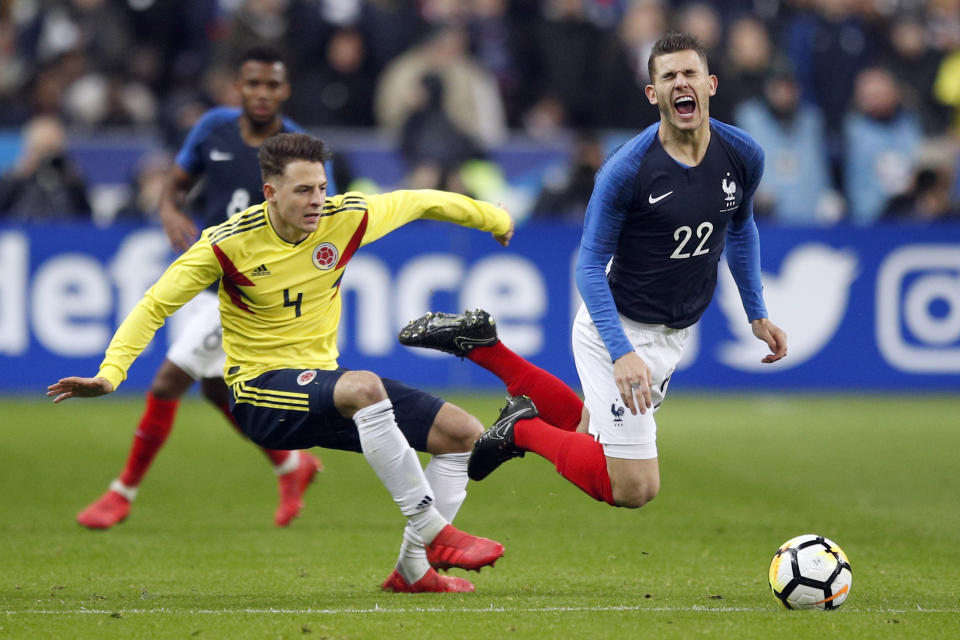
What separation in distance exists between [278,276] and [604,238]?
57.3 inches

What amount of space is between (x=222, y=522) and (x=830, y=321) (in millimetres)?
7103

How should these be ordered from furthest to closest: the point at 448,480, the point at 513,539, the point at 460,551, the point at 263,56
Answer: the point at 263,56 < the point at 513,539 < the point at 448,480 < the point at 460,551

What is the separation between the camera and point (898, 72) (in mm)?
17062

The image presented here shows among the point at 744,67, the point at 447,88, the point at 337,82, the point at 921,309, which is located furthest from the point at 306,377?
the point at 744,67

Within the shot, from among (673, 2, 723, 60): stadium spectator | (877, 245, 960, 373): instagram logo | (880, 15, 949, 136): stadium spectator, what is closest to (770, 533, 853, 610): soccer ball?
(877, 245, 960, 373): instagram logo

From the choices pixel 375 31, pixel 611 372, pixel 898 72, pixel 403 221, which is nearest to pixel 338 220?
pixel 403 221

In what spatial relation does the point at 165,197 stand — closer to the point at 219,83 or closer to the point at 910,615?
the point at 910,615

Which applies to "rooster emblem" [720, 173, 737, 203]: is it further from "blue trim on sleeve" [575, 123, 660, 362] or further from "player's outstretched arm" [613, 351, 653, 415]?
"player's outstretched arm" [613, 351, 653, 415]

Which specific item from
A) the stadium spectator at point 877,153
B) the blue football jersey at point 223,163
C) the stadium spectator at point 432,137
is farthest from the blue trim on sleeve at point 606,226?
the stadium spectator at point 877,153

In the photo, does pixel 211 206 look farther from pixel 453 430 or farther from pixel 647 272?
pixel 647 272

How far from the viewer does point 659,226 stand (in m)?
6.26

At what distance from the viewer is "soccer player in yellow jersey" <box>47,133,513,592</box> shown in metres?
6.23

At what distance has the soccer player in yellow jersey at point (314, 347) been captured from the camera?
623 centimetres

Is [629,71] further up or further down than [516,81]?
further up
